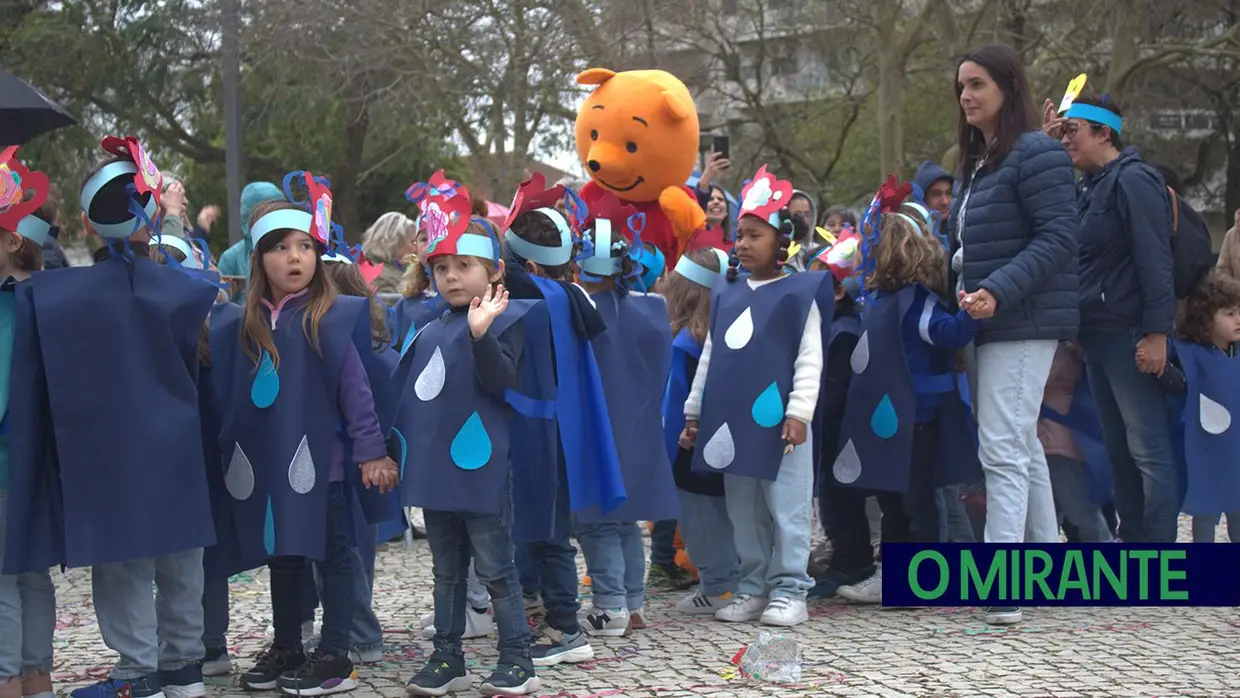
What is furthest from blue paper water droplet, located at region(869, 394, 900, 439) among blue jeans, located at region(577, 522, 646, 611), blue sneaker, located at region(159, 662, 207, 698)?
blue sneaker, located at region(159, 662, 207, 698)

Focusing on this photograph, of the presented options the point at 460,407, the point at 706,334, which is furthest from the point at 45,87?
the point at 460,407

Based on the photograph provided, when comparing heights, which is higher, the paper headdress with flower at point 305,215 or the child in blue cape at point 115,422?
the paper headdress with flower at point 305,215

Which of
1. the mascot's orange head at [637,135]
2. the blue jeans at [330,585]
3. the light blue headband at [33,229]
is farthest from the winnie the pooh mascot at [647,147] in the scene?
the light blue headband at [33,229]

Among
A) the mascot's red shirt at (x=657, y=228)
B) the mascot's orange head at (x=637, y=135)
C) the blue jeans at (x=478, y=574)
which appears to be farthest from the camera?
the mascot's red shirt at (x=657, y=228)

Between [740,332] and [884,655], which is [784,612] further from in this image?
[740,332]

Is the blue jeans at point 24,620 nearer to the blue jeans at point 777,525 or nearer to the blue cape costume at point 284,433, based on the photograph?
the blue cape costume at point 284,433

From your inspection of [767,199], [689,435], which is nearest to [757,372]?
[689,435]

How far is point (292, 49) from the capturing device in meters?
15.5

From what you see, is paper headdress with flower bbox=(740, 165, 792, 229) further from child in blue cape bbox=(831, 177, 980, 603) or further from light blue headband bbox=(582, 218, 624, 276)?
light blue headband bbox=(582, 218, 624, 276)

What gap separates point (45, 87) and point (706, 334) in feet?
45.6

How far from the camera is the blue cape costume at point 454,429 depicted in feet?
15.6

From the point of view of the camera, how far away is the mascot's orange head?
7543 mm

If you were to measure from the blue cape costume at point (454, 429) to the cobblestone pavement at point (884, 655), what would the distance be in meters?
0.70

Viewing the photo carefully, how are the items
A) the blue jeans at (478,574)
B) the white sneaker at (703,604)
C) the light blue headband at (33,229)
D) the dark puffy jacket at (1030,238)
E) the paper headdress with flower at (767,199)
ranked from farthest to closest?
the white sneaker at (703,604) → the paper headdress with flower at (767,199) → the dark puffy jacket at (1030,238) → the blue jeans at (478,574) → the light blue headband at (33,229)
